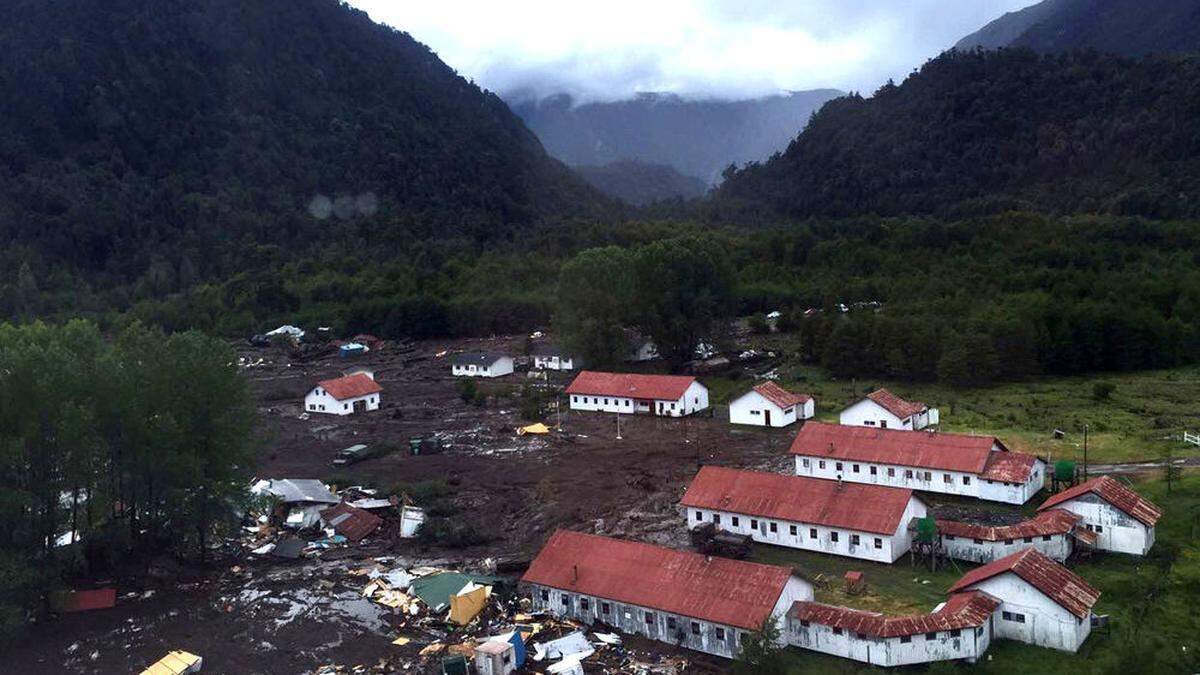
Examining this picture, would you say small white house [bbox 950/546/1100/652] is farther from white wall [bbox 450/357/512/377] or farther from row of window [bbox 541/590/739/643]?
white wall [bbox 450/357/512/377]

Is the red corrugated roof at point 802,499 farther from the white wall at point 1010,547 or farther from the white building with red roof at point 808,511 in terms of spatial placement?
the white wall at point 1010,547

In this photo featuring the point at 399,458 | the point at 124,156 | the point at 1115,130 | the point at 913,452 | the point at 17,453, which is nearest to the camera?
the point at 17,453

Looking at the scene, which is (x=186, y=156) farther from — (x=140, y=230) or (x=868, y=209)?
(x=868, y=209)

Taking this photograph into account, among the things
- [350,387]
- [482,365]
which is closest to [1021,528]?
[350,387]

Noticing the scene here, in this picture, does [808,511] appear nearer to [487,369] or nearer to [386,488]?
[386,488]

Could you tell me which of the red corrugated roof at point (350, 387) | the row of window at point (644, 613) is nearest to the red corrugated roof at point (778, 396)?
the row of window at point (644, 613)

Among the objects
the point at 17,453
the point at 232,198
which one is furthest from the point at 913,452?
the point at 232,198

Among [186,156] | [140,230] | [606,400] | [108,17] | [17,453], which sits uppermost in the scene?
[108,17]
